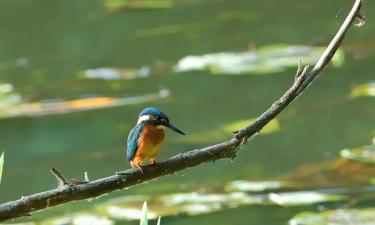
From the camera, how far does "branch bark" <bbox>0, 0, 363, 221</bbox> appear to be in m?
1.33

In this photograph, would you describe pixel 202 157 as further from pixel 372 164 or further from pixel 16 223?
pixel 372 164

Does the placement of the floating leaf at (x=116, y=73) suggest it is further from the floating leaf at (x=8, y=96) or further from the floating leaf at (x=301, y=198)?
the floating leaf at (x=301, y=198)

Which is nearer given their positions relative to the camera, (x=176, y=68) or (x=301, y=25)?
(x=176, y=68)

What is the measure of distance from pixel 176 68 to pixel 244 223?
2.27 m

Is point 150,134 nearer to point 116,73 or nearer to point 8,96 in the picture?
point 8,96

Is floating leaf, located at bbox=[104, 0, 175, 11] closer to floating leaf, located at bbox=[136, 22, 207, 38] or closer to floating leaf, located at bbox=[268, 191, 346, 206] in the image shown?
floating leaf, located at bbox=[136, 22, 207, 38]

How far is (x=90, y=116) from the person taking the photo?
4.54 m

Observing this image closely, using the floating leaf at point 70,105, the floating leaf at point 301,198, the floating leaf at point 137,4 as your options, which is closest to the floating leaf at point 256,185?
the floating leaf at point 301,198

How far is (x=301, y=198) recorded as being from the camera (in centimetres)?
326

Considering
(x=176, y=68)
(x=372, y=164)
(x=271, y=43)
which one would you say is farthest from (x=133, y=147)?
(x=271, y=43)

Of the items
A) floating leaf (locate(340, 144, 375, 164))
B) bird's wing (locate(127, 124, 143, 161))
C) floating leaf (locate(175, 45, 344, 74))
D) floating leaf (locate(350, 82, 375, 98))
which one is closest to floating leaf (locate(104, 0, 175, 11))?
floating leaf (locate(175, 45, 344, 74))

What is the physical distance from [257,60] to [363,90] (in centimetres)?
89

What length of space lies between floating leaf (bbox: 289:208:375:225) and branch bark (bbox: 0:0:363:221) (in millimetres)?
1607

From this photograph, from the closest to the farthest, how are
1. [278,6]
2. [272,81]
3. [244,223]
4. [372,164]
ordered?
[244,223]
[372,164]
[272,81]
[278,6]
